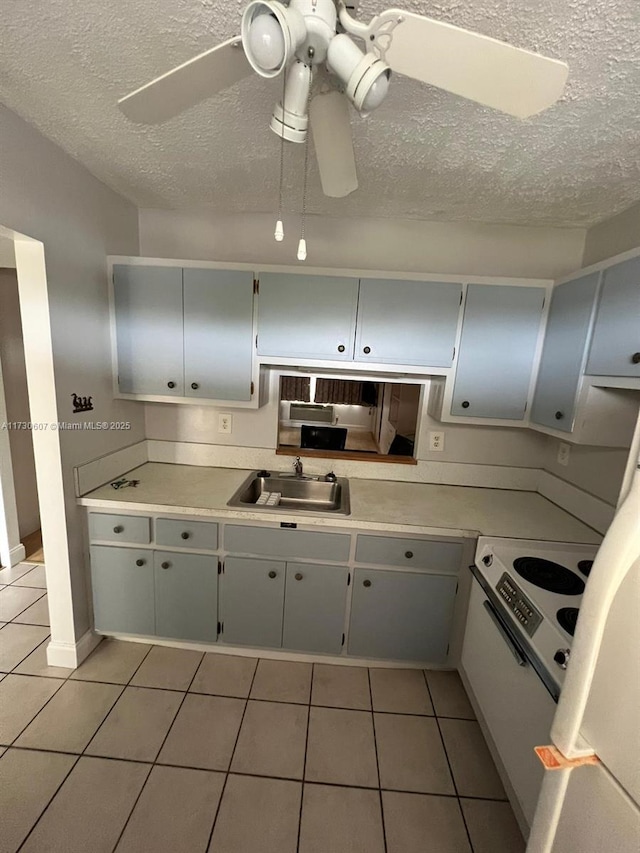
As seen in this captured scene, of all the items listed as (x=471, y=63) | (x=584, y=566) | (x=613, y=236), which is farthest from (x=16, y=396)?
(x=613, y=236)

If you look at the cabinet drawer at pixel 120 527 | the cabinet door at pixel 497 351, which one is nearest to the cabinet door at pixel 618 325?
the cabinet door at pixel 497 351

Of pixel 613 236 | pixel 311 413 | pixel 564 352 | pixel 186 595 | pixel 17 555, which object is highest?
pixel 613 236

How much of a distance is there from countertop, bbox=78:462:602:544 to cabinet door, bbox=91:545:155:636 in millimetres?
275

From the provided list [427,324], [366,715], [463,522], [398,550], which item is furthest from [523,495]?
[366,715]

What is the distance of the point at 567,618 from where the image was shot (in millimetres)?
1158

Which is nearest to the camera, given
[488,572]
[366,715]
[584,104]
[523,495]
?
[584,104]

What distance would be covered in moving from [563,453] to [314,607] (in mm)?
1662

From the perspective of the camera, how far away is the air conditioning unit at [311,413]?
2.37m

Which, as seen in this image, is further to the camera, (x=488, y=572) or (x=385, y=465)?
(x=385, y=465)

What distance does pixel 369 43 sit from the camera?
68cm

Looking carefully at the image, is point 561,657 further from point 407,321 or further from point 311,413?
point 311,413

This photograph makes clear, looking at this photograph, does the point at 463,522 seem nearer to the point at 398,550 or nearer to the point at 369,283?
the point at 398,550

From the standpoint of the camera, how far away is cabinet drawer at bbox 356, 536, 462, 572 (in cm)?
173

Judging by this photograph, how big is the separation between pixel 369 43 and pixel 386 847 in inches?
91.5
